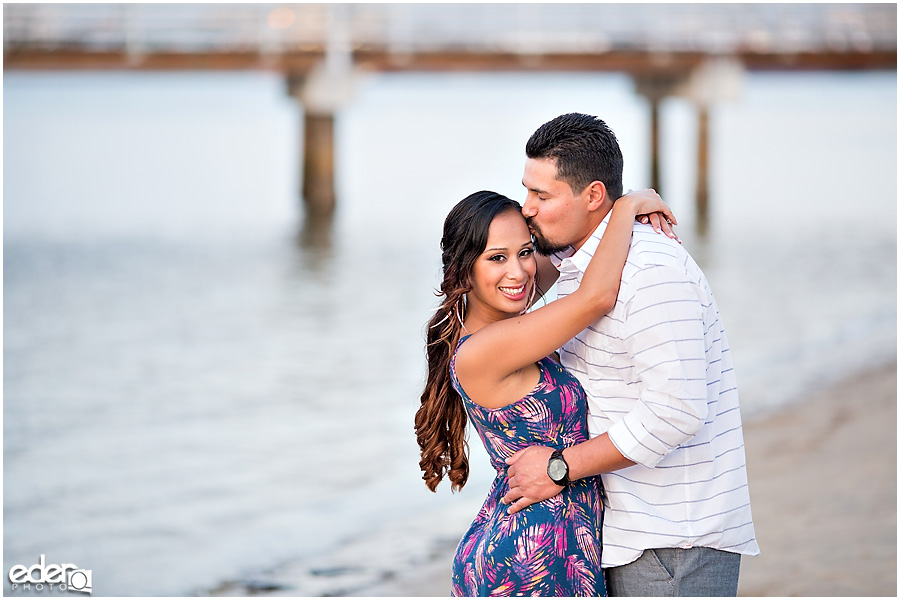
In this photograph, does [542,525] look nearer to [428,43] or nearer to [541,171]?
[541,171]

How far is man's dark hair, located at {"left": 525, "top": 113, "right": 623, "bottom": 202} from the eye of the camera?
7.84 feet

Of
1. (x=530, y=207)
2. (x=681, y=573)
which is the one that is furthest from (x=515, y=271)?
(x=681, y=573)

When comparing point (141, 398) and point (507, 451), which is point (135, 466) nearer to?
point (141, 398)

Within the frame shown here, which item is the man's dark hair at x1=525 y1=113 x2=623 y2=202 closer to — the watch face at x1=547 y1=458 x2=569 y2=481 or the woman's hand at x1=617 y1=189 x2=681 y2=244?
the woman's hand at x1=617 y1=189 x2=681 y2=244

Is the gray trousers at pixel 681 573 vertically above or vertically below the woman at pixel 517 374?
below

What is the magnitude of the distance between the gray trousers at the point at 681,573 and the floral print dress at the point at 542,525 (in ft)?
0.30

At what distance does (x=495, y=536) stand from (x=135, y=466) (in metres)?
5.69

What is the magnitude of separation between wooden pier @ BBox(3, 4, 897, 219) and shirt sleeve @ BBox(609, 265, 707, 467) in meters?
21.2

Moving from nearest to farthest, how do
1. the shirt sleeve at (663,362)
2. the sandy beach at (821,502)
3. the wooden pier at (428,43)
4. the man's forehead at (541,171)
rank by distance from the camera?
the shirt sleeve at (663,362) → the man's forehead at (541,171) → the sandy beach at (821,502) → the wooden pier at (428,43)

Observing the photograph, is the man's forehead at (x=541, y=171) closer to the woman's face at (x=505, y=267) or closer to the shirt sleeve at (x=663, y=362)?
the woman's face at (x=505, y=267)

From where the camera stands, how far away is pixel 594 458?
90.4 inches

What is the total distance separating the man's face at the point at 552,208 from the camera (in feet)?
7.98

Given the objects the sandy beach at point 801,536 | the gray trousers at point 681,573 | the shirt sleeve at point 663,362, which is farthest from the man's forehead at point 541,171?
the sandy beach at point 801,536

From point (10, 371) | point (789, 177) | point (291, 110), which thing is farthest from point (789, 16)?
point (291, 110)
